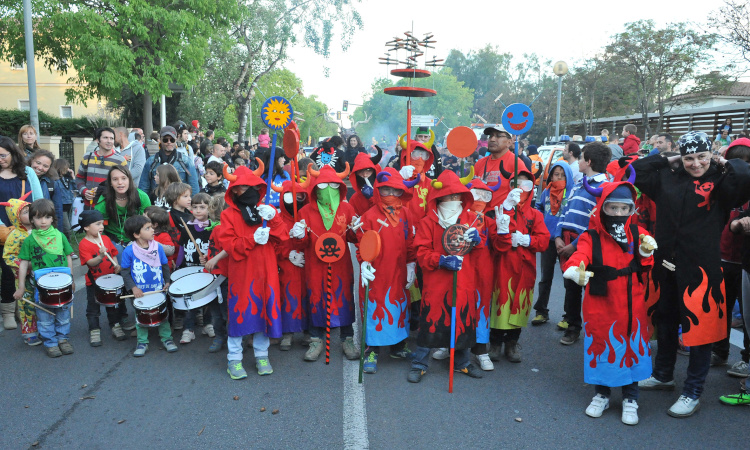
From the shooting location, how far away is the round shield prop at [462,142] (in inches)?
211

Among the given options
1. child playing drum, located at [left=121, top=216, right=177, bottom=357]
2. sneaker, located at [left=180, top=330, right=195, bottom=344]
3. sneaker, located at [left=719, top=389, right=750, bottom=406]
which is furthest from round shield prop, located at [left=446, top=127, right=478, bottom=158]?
sneaker, located at [left=180, top=330, right=195, bottom=344]

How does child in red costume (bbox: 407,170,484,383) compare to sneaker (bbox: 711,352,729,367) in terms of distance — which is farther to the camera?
sneaker (bbox: 711,352,729,367)

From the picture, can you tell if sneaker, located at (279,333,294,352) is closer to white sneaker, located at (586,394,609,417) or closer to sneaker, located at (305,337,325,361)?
sneaker, located at (305,337,325,361)

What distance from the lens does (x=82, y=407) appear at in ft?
13.7

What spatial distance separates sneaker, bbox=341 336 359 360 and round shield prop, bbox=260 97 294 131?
2175 mm

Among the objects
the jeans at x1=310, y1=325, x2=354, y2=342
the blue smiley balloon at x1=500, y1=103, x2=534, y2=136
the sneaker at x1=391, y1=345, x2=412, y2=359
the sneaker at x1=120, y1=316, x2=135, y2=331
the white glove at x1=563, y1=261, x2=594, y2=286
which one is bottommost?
the sneaker at x1=391, y1=345, x2=412, y2=359

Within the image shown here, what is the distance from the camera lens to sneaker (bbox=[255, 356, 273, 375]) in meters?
→ 4.82

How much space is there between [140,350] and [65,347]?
28.9 inches

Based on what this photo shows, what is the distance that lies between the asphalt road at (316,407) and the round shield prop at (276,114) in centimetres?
225

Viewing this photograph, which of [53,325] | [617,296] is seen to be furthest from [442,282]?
[53,325]

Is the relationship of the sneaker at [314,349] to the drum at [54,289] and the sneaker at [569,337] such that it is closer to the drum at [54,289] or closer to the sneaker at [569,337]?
the drum at [54,289]

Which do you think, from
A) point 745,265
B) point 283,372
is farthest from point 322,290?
point 745,265

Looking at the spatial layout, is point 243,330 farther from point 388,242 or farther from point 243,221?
point 388,242

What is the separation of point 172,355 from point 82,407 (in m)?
1.18
